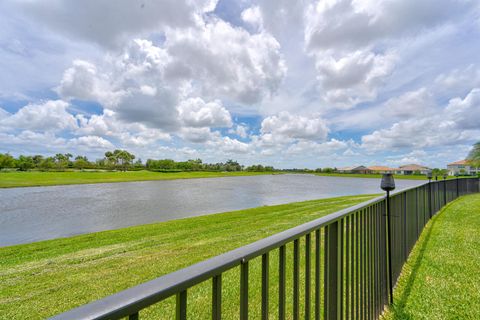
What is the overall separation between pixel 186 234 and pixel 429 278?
584cm

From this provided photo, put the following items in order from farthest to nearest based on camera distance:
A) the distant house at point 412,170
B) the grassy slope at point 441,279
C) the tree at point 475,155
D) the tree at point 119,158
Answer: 1. the tree at point 119,158
2. the tree at point 475,155
3. the distant house at point 412,170
4. the grassy slope at point 441,279

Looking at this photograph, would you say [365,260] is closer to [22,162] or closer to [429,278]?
[429,278]

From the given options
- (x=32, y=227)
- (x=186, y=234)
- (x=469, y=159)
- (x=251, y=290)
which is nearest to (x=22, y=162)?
(x=32, y=227)

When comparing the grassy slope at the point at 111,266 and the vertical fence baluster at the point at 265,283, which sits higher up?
the vertical fence baluster at the point at 265,283

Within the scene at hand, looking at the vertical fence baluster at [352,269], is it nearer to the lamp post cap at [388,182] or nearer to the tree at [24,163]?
the lamp post cap at [388,182]

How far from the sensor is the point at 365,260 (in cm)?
241

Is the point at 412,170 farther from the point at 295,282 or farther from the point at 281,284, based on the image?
the point at 281,284

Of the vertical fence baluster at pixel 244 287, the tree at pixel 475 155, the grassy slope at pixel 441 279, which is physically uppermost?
the tree at pixel 475 155

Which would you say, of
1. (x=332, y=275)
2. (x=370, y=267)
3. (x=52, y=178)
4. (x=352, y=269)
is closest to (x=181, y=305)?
(x=332, y=275)

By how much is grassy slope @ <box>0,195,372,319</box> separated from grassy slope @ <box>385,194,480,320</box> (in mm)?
1558

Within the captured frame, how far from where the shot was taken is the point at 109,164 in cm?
8594

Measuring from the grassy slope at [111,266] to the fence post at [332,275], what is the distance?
1.34 metres

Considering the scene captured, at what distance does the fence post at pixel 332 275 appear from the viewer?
1.80 meters

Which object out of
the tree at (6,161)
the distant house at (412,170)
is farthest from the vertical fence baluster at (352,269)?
the tree at (6,161)
